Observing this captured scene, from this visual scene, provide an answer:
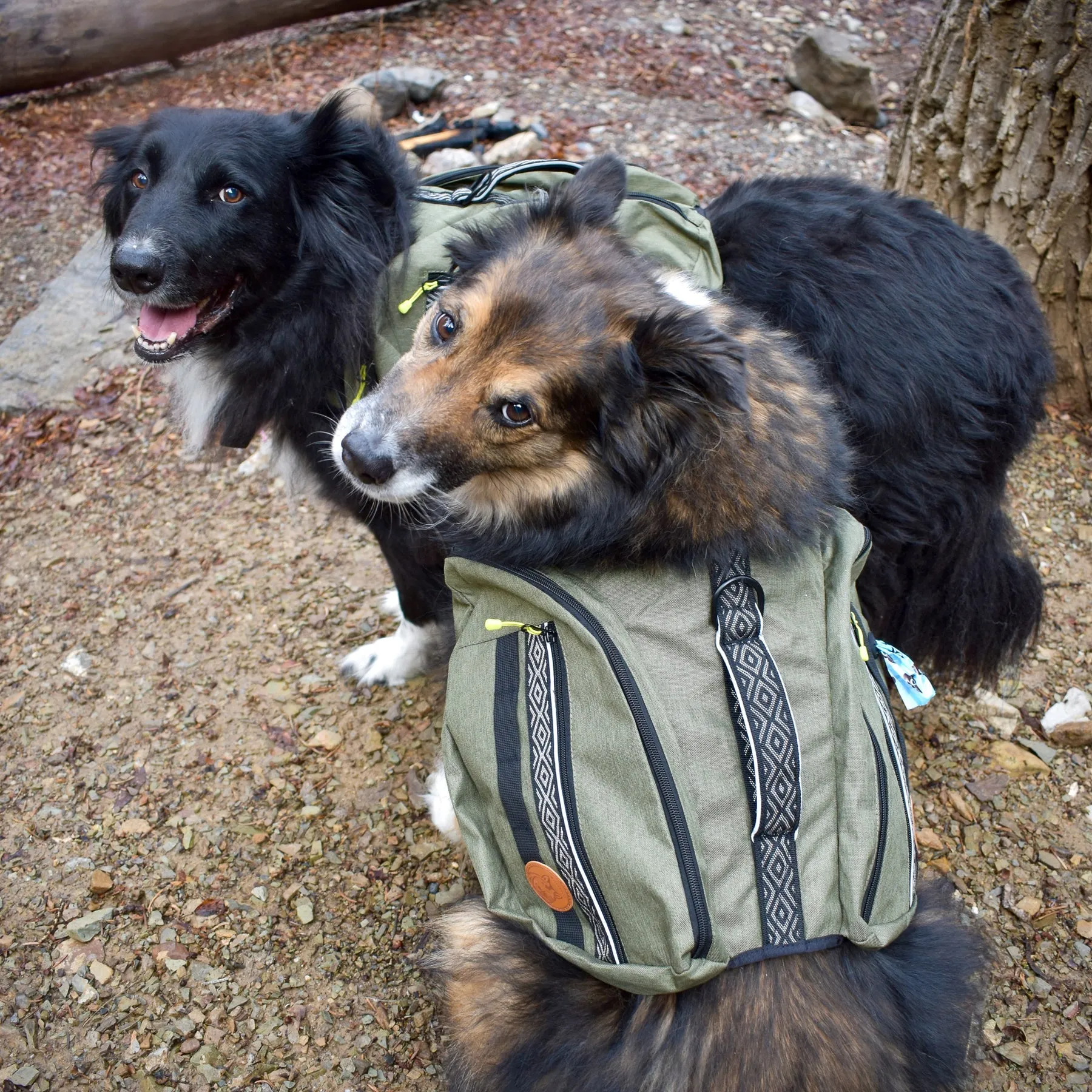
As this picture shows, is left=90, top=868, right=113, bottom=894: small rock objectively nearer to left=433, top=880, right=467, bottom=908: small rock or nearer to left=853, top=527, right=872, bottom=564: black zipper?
left=433, top=880, right=467, bottom=908: small rock

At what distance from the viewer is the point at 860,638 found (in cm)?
210

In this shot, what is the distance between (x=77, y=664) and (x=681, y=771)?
106 inches

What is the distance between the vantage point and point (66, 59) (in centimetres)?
609

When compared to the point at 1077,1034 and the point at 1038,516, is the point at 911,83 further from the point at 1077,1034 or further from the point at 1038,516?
the point at 1077,1034

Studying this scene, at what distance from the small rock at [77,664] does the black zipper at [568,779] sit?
7.60ft

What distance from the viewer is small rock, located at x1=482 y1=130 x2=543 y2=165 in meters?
5.12

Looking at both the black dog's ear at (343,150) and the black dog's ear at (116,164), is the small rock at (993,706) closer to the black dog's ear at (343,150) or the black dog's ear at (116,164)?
the black dog's ear at (343,150)

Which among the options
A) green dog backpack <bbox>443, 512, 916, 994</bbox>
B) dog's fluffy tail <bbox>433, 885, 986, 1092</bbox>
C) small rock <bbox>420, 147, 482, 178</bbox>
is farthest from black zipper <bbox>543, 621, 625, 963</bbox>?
small rock <bbox>420, 147, 482, 178</bbox>

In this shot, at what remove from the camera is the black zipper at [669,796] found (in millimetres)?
1616

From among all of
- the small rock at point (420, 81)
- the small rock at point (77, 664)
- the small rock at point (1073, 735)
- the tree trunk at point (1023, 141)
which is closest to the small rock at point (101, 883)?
the small rock at point (77, 664)

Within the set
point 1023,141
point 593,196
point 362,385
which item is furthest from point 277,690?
point 1023,141

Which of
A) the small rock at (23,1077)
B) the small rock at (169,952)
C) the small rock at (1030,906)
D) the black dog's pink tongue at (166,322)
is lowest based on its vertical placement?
the small rock at (23,1077)

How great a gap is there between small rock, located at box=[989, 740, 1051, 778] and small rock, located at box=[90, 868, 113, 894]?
9.97ft

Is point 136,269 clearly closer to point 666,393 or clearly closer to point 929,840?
point 666,393
